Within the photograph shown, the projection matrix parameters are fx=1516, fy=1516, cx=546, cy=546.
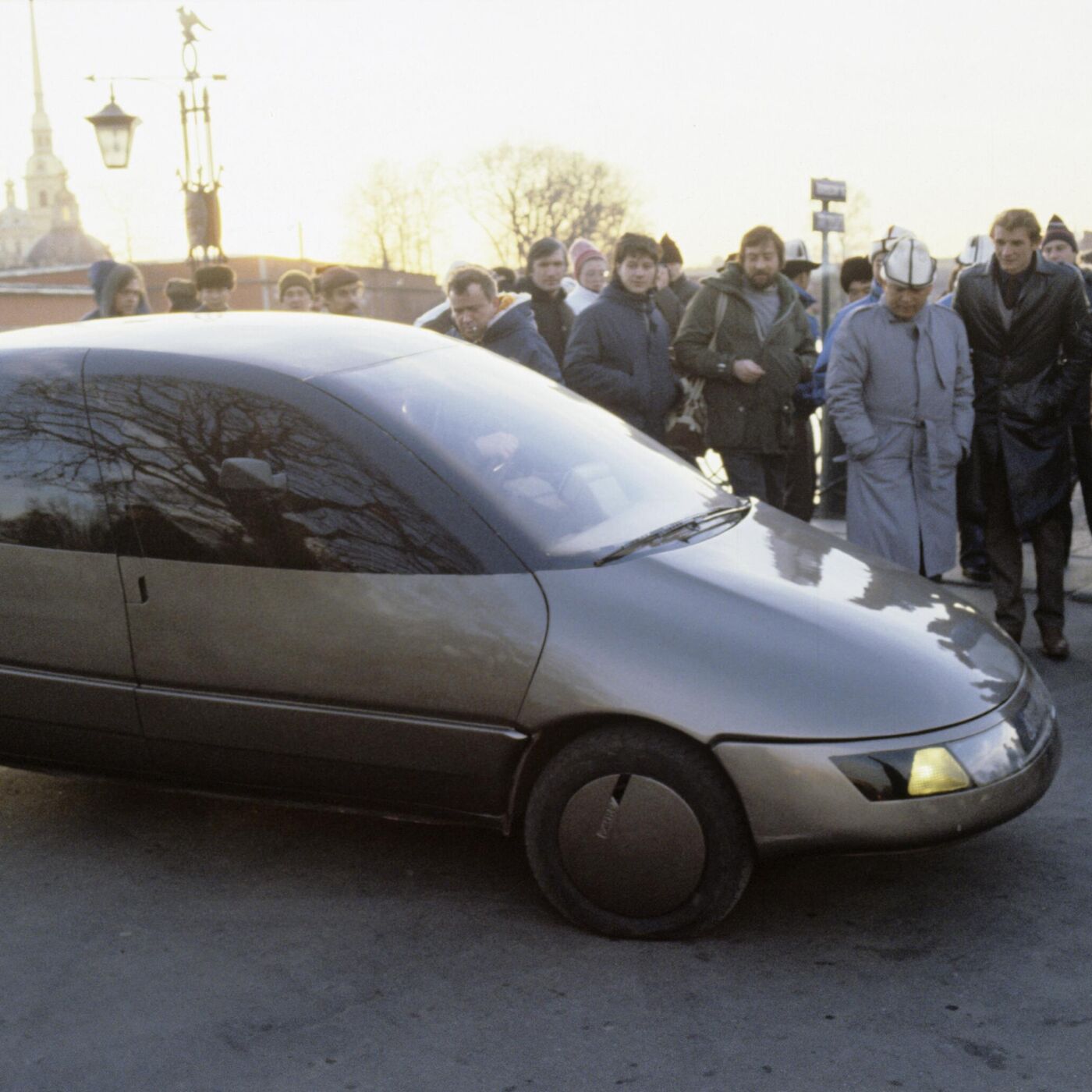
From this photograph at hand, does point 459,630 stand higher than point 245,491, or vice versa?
point 245,491

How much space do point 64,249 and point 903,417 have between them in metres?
95.6

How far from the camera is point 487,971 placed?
138 inches

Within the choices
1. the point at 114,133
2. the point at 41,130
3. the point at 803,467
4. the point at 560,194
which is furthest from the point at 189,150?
the point at 41,130

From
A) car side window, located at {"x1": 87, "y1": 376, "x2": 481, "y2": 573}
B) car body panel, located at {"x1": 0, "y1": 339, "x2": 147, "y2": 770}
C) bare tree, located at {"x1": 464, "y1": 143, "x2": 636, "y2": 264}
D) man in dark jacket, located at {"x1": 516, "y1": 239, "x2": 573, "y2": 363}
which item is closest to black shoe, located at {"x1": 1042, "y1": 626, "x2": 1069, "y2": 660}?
Answer: man in dark jacket, located at {"x1": 516, "y1": 239, "x2": 573, "y2": 363}

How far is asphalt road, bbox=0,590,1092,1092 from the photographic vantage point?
10.1ft

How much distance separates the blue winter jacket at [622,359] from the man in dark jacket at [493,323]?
0.96ft

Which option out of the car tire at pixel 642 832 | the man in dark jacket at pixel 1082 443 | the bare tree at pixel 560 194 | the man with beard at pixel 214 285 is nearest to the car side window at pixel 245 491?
the car tire at pixel 642 832

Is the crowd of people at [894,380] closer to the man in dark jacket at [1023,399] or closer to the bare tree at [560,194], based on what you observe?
the man in dark jacket at [1023,399]

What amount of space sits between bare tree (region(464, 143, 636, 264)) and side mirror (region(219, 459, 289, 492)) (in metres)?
71.8

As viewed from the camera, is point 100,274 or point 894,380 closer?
point 894,380

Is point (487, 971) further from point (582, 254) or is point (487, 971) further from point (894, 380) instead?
point (582, 254)

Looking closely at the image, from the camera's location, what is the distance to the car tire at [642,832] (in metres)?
3.47

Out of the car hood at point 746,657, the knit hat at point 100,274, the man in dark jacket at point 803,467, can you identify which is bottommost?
the man in dark jacket at point 803,467

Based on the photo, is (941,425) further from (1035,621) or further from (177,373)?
(177,373)
